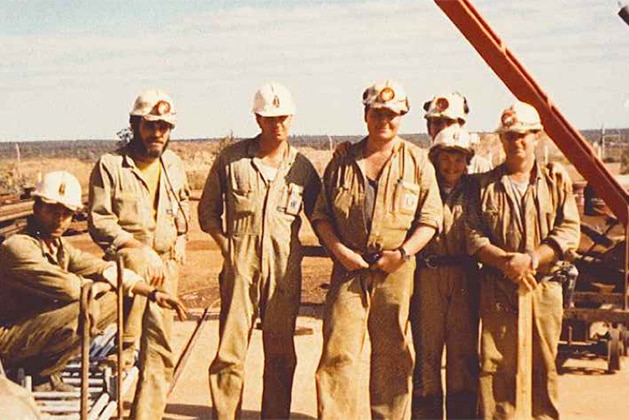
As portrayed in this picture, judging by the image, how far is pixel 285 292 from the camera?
6.91 meters

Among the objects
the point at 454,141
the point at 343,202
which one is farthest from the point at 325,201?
the point at 454,141

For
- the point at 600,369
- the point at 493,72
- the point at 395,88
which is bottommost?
the point at 600,369

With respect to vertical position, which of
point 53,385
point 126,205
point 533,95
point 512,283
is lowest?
point 53,385

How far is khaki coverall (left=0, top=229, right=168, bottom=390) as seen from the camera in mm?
6531

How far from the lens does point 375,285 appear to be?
22.1 feet

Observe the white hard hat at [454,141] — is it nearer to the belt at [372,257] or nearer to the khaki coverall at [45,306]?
the belt at [372,257]

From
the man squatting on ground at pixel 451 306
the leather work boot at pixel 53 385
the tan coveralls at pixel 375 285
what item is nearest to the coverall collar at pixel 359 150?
the tan coveralls at pixel 375 285

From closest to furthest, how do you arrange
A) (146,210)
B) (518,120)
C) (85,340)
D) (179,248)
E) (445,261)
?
(85,340) → (518,120) → (445,261) → (146,210) → (179,248)

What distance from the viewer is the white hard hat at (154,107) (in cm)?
689

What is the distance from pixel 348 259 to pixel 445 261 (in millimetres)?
648

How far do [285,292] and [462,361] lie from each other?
1118 mm

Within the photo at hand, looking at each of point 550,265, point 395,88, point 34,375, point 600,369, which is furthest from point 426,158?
point 600,369

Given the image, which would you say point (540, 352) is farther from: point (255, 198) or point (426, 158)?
point (255, 198)

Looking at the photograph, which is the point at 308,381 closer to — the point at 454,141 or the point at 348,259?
the point at 348,259
